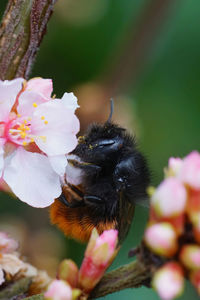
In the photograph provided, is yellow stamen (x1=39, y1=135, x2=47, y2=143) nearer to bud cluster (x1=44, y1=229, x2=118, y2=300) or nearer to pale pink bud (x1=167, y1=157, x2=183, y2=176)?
bud cluster (x1=44, y1=229, x2=118, y2=300)

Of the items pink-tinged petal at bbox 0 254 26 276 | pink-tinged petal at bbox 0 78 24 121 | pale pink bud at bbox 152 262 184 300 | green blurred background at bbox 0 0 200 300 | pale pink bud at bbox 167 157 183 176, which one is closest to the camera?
pale pink bud at bbox 152 262 184 300

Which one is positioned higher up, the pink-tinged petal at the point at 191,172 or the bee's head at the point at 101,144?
the pink-tinged petal at the point at 191,172

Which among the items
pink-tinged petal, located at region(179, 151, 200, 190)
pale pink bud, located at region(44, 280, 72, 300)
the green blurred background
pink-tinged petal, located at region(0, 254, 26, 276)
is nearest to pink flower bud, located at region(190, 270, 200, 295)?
pink-tinged petal, located at region(179, 151, 200, 190)

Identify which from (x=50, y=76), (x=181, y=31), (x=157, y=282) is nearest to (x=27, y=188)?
(x=157, y=282)

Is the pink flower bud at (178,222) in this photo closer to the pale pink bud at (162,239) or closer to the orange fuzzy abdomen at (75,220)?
the pale pink bud at (162,239)

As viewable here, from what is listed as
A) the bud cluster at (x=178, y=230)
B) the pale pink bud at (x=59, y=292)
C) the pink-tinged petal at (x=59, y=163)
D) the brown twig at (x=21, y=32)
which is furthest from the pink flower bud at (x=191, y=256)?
the brown twig at (x=21, y=32)

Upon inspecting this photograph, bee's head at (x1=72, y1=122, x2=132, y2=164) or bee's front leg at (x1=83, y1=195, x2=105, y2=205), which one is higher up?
bee's head at (x1=72, y1=122, x2=132, y2=164)
